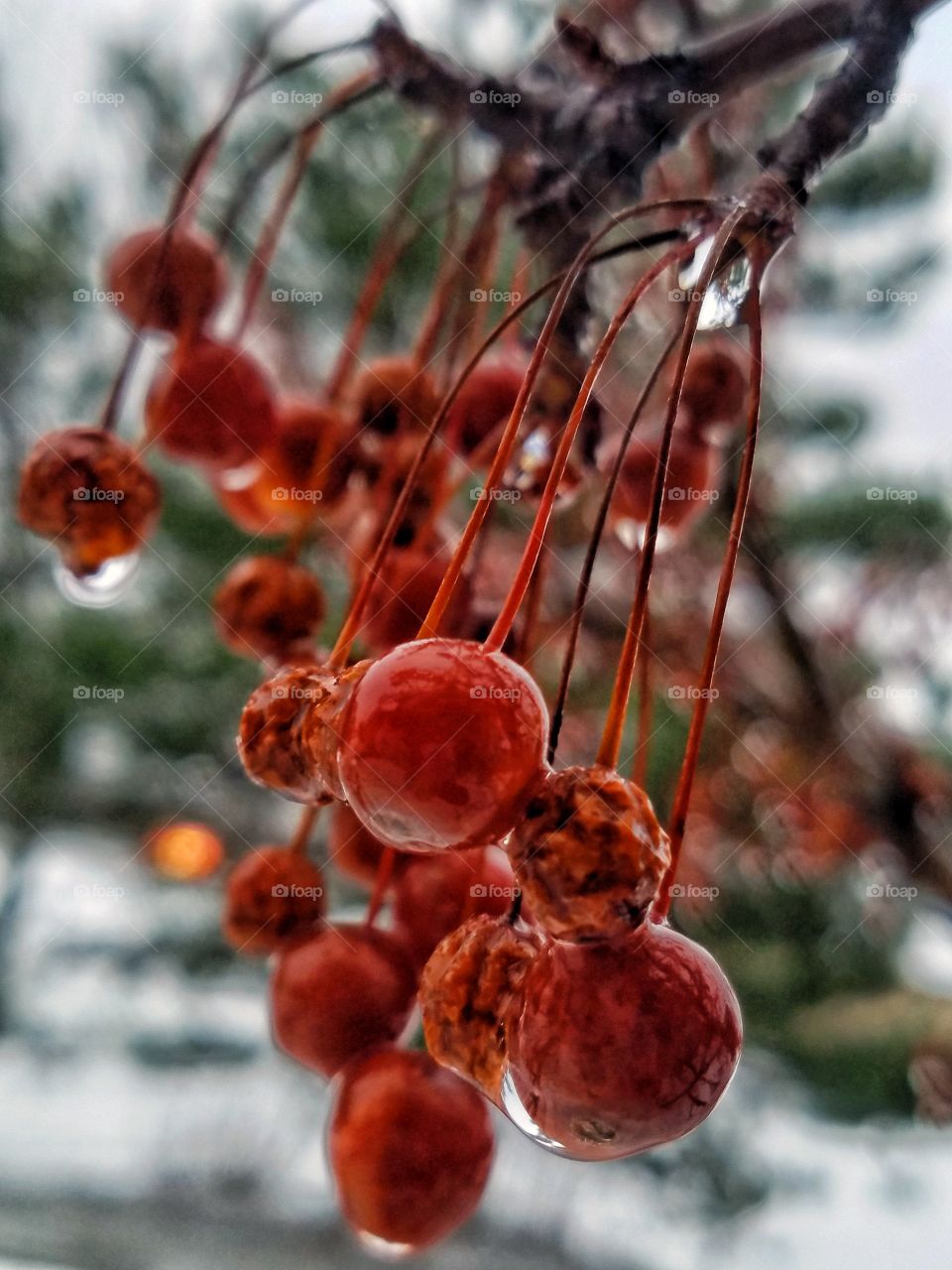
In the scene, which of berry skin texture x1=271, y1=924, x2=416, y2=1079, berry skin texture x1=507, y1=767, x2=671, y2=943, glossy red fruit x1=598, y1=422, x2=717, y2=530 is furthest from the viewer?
glossy red fruit x1=598, y1=422, x2=717, y2=530

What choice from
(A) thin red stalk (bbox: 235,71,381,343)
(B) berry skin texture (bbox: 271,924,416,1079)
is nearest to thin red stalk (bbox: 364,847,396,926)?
(B) berry skin texture (bbox: 271,924,416,1079)

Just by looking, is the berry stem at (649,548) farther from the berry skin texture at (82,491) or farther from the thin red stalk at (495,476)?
the berry skin texture at (82,491)

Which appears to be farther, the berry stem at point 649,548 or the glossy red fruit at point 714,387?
the glossy red fruit at point 714,387

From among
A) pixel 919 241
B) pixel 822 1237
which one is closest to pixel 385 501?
pixel 919 241

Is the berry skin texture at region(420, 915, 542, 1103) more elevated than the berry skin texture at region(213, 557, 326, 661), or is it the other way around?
the berry skin texture at region(213, 557, 326, 661)

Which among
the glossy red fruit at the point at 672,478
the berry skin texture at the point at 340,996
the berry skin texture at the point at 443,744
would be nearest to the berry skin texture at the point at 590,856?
the berry skin texture at the point at 443,744

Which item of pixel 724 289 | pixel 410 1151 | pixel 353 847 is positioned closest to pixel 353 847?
pixel 353 847

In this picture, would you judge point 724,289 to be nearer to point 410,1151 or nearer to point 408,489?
point 408,489

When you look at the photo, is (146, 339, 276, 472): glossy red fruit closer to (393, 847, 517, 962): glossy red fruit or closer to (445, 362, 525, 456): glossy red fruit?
(445, 362, 525, 456): glossy red fruit
